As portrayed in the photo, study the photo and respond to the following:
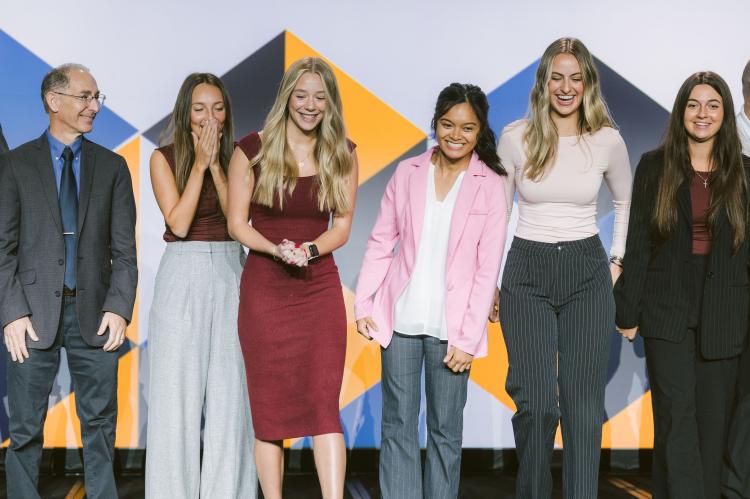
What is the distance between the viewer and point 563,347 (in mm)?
3152

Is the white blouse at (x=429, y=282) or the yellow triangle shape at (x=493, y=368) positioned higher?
the white blouse at (x=429, y=282)

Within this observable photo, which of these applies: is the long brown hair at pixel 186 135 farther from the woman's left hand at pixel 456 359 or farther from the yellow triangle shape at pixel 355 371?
the yellow triangle shape at pixel 355 371

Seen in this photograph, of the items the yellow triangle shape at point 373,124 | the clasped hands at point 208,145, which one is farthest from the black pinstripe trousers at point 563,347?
the yellow triangle shape at point 373,124

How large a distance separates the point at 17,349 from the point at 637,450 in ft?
10.6

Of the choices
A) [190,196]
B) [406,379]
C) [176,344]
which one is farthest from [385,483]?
[190,196]

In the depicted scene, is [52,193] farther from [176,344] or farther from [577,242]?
[577,242]

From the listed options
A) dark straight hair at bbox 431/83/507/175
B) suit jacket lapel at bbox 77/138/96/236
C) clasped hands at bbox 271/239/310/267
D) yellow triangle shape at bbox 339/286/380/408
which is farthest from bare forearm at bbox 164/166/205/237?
yellow triangle shape at bbox 339/286/380/408

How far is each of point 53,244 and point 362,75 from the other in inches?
76.7

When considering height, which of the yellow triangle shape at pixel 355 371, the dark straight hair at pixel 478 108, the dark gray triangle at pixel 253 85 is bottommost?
the yellow triangle shape at pixel 355 371

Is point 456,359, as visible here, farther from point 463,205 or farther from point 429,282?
point 463,205

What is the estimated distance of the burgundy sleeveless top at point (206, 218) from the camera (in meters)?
3.29

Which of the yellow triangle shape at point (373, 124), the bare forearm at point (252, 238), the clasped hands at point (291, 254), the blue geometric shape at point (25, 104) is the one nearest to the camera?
the clasped hands at point (291, 254)

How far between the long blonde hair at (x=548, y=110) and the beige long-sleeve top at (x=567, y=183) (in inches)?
1.2

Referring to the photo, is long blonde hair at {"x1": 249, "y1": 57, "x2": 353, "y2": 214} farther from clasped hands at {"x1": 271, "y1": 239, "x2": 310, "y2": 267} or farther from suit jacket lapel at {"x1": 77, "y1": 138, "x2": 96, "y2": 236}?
suit jacket lapel at {"x1": 77, "y1": 138, "x2": 96, "y2": 236}
